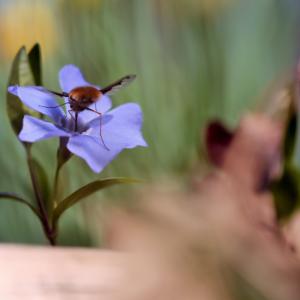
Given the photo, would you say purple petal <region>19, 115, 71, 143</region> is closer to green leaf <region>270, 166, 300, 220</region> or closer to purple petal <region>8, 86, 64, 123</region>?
purple petal <region>8, 86, 64, 123</region>

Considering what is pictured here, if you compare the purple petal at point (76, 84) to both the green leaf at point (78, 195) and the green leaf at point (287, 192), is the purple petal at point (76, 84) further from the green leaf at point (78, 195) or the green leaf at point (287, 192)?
the green leaf at point (287, 192)

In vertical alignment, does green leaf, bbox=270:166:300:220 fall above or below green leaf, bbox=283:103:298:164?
below

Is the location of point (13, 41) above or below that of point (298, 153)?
above

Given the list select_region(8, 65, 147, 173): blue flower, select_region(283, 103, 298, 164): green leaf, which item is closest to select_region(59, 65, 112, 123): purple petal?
select_region(8, 65, 147, 173): blue flower

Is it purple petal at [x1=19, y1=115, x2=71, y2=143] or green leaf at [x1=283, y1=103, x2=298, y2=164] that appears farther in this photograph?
green leaf at [x1=283, y1=103, x2=298, y2=164]

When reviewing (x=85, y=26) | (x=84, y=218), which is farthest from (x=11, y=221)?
(x=85, y=26)

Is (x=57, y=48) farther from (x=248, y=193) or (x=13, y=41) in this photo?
(x=248, y=193)

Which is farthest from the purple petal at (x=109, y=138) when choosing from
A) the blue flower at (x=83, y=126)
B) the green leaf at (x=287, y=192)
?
the green leaf at (x=287, y=192)

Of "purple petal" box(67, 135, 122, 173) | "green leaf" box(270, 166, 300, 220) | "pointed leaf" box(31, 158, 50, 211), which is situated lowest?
"green leaf" box(270, 166, 300, 220)
